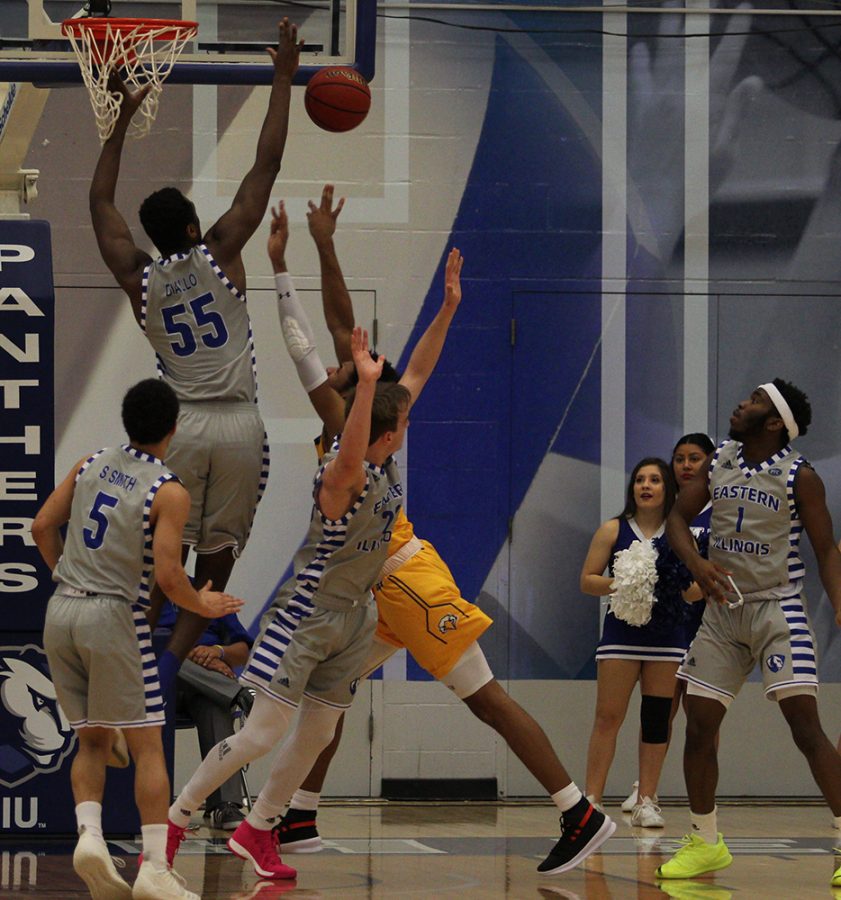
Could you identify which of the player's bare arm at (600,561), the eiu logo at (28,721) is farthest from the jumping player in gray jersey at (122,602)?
the player's bare arm at (600,561)

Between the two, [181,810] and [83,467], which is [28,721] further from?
[83,467]

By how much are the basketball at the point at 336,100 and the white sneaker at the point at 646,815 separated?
168 inches

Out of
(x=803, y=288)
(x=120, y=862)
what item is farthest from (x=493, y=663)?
(x=120, y=862)

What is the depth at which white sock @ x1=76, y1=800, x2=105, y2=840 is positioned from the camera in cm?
595

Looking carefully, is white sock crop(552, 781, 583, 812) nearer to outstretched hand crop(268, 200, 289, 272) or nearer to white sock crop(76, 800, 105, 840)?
white sock crop(76, 800, 105, 840)

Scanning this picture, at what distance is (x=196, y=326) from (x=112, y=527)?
49.9 inches

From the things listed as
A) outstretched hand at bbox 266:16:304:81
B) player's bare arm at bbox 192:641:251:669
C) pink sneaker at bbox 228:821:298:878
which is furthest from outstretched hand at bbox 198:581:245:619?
player's bare arm at bbox 192:641:251:669

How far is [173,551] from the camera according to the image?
19.7 ft

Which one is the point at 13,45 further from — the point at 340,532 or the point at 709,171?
the point at 709,171

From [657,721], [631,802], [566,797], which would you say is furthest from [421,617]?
[631,802]

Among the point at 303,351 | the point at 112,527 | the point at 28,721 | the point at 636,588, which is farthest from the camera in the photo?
the point at 636,588

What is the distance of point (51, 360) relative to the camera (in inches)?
297

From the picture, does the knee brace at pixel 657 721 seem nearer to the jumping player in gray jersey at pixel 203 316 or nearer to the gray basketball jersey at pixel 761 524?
the gray basketball jersey at pixel 761 524

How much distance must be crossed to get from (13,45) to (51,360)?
1415 millimetres
